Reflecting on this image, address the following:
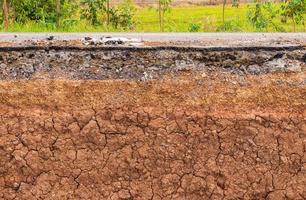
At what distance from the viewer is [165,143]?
3148 mm

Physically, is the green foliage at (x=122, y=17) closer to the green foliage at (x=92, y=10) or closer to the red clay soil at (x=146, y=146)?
the green foliage at (x=92, y=10)

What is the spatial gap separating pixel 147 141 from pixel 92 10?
16.3 feet

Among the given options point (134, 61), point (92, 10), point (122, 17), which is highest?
point (134, 61)

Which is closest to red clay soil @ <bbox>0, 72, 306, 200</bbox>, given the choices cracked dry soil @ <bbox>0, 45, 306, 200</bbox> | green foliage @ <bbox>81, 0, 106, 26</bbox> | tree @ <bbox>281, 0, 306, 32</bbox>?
cracked dry soil @ <bbox>0, 45, 306, 200</bbox>

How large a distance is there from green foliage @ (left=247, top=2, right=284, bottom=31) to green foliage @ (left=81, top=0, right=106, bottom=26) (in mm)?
1620

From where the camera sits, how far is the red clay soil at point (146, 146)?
3145mm

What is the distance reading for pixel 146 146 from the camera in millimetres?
3146

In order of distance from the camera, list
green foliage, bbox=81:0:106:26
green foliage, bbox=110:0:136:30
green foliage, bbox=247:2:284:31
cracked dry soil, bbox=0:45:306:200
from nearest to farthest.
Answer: cracked dry soil, bbox=0:45:306:200 < green foliage, bbox=247:2:284:31 < green foliage, bbox=81:0:106:26 < green foliage, bbox=110:0:136:30

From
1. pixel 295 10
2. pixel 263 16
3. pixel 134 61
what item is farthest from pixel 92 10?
pixel 134 61

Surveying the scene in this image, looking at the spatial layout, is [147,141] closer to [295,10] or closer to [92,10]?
[92,10]

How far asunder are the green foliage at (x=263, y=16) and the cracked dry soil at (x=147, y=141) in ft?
13.8

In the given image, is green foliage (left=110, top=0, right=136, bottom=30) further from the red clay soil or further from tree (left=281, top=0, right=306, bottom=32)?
the red clay soil

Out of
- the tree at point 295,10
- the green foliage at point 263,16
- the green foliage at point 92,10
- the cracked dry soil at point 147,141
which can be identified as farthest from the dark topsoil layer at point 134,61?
the tree at point 295,10

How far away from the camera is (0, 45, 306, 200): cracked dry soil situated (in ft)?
10.3
